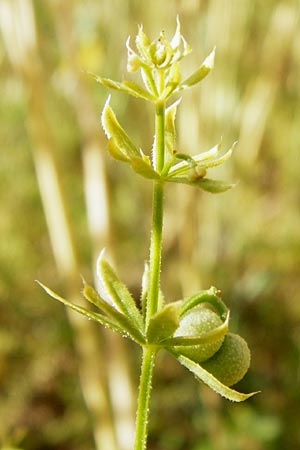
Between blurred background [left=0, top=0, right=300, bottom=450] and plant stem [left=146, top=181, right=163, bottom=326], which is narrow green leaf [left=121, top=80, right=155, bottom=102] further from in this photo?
blurred background [left=0, top=0, right=300, bottom=450]

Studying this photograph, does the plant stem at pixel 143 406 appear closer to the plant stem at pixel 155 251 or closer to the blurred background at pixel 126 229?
the plant stem at pixel 155 251

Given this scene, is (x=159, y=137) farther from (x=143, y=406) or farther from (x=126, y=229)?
(x=126, y=229)

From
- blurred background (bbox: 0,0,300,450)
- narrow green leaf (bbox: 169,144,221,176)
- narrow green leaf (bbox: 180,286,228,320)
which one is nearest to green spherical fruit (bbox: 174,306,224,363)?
narrow green leaf (bbox: 180,286,228,320)

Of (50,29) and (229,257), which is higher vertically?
(50,29)

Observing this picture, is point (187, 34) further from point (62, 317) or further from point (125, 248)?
point (125, 248)

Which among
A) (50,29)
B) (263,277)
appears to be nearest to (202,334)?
(263,277)
